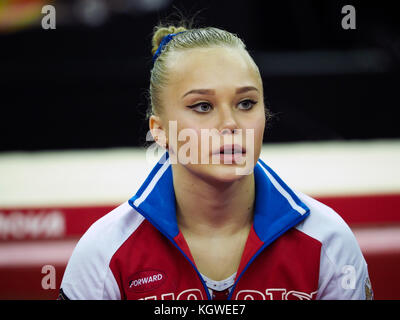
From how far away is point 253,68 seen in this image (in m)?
1.05

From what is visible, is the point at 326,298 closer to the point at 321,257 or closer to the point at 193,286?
the point at 321,257

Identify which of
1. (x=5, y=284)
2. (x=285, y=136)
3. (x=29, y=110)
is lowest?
(x=5, y=284)

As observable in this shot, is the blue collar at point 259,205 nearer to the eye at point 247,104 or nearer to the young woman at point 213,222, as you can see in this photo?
the young woman at point 213,222

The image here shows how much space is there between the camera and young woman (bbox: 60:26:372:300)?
Answer: 1004 millimetres

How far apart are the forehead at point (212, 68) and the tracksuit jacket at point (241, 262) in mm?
282

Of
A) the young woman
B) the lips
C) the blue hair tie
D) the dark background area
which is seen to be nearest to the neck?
the young woman

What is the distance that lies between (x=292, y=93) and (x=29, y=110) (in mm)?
1557

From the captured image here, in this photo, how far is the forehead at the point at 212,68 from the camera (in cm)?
100

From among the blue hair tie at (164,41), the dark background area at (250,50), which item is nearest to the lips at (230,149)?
the blue hair tie at (164,41)

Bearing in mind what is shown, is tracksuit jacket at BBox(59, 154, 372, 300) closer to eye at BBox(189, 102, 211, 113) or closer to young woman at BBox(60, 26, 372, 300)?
young woman at BBox(60, 26, 372, 300)

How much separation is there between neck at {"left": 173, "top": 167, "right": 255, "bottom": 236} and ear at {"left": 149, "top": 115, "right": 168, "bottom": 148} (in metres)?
0.07

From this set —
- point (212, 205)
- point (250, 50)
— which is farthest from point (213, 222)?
point (250, 50)

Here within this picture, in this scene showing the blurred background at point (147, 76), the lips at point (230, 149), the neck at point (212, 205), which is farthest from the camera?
the blurred background at point (147, 76)
